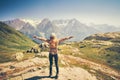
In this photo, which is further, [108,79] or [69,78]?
[108,79]

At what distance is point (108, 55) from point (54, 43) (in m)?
115

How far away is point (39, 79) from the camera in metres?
29.6

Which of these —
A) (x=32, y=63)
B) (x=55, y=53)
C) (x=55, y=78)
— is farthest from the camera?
(x=32, y=63)

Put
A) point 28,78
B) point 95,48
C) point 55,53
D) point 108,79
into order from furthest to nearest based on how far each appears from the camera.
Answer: point 95,48 < point 108,79 < point 28,78 < point 55,53

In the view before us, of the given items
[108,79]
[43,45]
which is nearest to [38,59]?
[108,79]

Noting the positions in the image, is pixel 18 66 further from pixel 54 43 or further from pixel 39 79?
pixel 54 43

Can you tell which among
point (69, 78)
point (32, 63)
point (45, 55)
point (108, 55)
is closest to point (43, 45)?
point (108, 55)

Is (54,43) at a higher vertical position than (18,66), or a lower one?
higher

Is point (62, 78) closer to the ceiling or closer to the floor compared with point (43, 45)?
closer to the floor

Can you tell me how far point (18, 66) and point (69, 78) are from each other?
949 inches

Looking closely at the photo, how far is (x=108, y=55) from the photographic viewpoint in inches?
5320

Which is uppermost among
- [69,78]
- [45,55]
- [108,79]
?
[45,55]

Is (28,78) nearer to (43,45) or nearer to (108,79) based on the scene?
(108,79)

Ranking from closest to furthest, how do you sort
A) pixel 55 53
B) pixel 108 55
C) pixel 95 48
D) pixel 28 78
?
pixel 55 53, pixel 28 78, pixel 108 55, pixel 95 48
